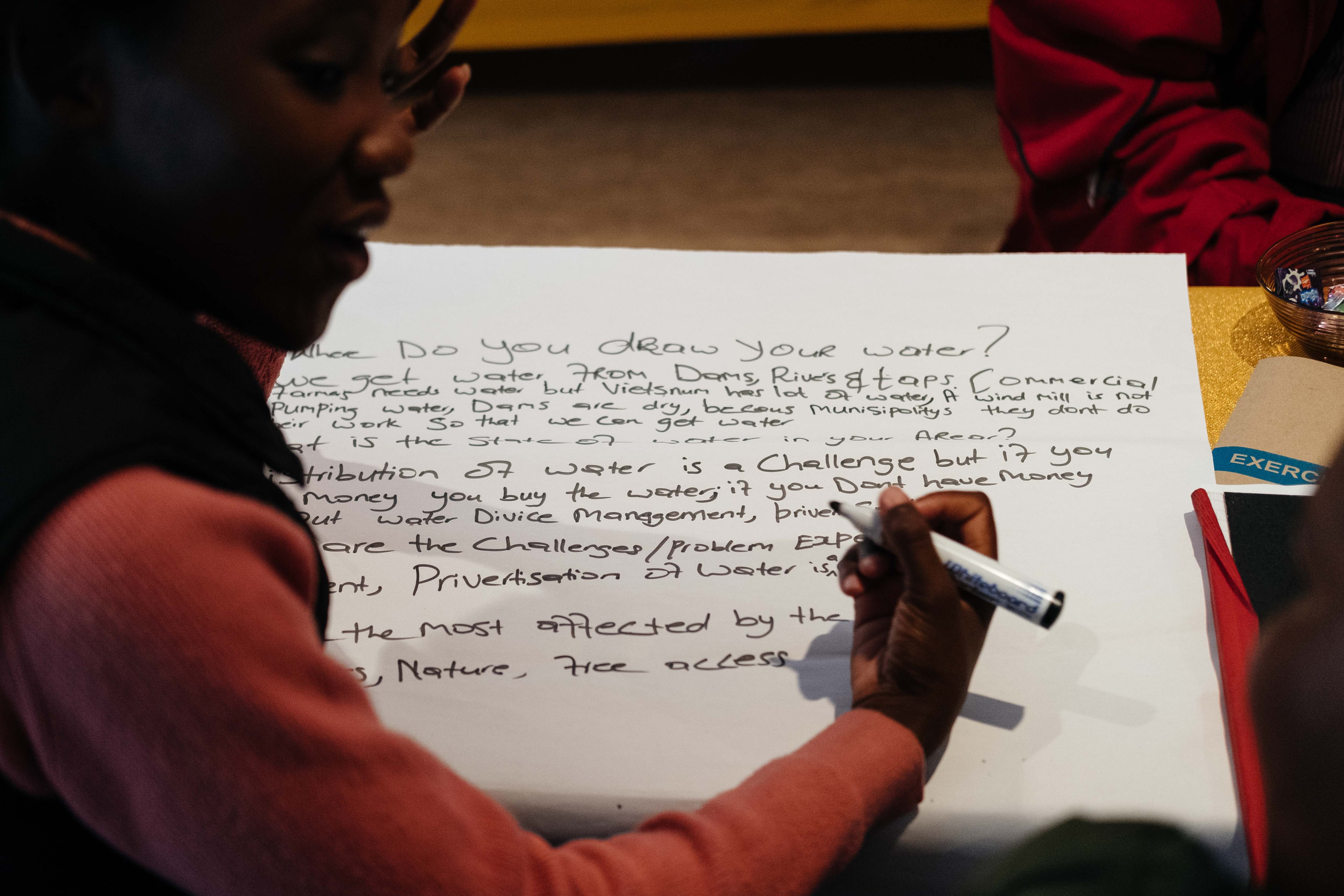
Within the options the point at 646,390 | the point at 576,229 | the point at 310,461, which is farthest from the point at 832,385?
the point at 576,229

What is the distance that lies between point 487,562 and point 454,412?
156 millimetres

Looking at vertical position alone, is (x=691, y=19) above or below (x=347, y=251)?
above

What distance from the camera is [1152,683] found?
0.53 meters

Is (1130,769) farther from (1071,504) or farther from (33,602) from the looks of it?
(33,602)

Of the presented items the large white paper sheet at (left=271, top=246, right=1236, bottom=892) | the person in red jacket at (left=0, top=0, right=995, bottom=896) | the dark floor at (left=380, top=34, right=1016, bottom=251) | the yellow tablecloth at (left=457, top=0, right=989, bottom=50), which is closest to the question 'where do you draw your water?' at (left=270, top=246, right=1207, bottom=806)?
the large white paper sheet at (left=271, top=246, right=1236, bottom=892)

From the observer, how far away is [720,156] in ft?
7.55

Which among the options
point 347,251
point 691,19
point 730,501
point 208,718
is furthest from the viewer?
point 691,19

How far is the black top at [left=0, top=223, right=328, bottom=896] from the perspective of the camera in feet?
0.97

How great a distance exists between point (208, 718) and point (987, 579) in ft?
1.19

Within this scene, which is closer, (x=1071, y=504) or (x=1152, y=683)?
(x=1152, y=683)

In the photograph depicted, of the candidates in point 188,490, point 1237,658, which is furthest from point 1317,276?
point 188,490

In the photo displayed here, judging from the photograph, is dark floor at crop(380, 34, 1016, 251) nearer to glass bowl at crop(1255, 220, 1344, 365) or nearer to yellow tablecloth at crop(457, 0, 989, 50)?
yellow tablecloth at crop(457, 0, 989, 50)

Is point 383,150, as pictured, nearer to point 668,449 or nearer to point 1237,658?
point 668,449

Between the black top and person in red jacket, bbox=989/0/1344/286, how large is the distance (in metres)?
0.85
